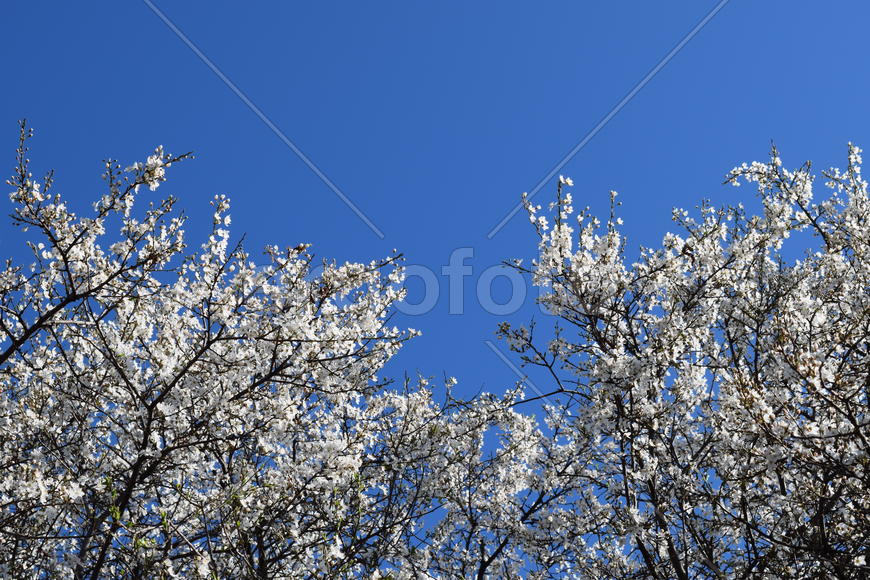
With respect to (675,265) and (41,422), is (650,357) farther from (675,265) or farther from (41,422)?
(41,422)

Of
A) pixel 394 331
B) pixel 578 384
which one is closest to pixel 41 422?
pixel 394 331

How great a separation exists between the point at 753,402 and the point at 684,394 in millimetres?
2542

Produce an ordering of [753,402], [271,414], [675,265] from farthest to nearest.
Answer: [675,265], [271,414], [753,402]

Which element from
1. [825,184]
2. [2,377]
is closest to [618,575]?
[825,184]

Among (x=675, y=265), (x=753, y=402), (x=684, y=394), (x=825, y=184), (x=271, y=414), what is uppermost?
(x=825, y=184)

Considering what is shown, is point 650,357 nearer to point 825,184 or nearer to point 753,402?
point 753,402

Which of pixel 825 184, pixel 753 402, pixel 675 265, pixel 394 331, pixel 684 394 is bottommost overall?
pixel 753 402

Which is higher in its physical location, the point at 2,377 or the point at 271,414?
the point at 2,377

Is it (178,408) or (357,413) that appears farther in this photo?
(357,413)

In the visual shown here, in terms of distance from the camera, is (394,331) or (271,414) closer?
(271,414)

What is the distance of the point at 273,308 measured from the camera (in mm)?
7152

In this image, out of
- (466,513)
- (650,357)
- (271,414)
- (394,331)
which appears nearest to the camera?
(650,357)

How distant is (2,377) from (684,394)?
794cm

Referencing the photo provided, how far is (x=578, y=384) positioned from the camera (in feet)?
23.7
